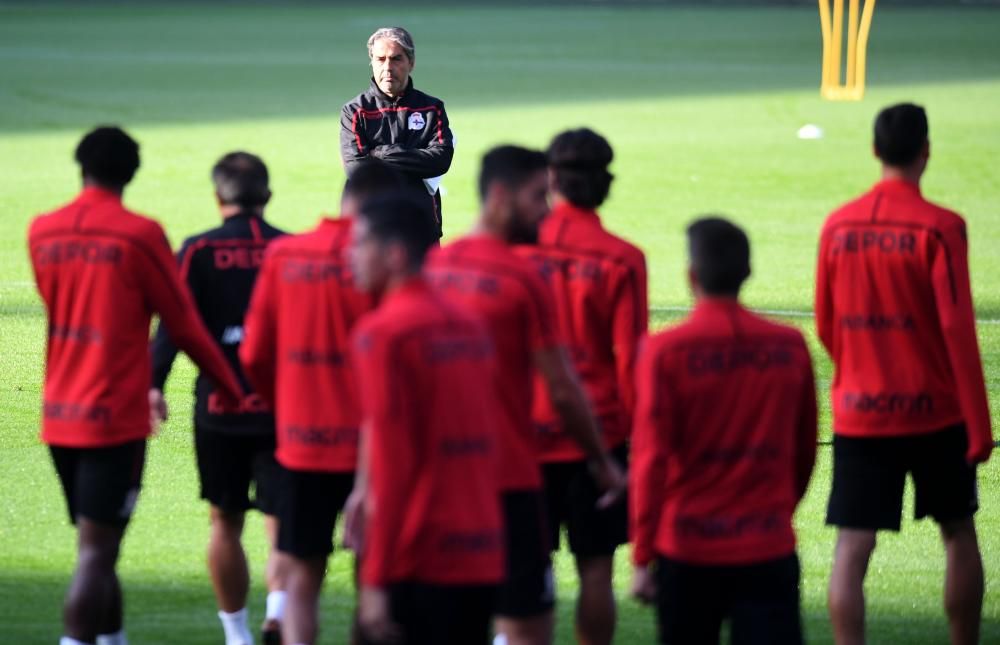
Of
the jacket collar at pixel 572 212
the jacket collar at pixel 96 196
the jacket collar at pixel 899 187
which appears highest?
the jacket collar at pixel 899 187

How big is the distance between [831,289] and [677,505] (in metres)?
1.60

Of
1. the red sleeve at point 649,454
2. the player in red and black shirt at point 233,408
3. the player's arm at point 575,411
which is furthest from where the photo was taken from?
the player in red and black shirt at point 233,408

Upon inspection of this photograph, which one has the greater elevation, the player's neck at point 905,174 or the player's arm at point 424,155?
the player's arm at point 424,155

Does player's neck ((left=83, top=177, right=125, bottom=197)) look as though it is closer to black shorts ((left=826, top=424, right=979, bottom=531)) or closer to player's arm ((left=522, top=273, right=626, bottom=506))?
player's arm ((left=522, top=273, right=626, bottom=506))

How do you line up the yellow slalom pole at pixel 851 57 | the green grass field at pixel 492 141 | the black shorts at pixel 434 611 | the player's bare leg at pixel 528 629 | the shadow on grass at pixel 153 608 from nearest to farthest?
the black shorts at pixel 434 611
the player's bare leg at pixel 528 629
the shadow on grass at pixel 153 608
the green grass field at pixel 492 141
the yellow slalom pole at pixel 851 57

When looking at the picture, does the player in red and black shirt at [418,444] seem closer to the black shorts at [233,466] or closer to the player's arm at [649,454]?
the player's arm at [649,454]

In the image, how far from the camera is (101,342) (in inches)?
245

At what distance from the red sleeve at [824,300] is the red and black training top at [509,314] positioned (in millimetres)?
1607

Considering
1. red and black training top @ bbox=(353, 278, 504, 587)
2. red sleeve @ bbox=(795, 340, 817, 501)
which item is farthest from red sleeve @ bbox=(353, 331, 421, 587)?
red sleeve @ bbox=(795, 340, 817, 501)

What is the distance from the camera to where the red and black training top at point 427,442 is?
442 cm

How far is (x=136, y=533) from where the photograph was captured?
8602 mm

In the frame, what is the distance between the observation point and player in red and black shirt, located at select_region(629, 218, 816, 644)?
5.18 meters

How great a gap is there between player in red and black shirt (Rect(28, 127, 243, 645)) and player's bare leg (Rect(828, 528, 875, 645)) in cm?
233

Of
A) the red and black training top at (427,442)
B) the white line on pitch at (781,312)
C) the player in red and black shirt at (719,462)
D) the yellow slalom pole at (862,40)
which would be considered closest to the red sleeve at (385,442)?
the red and black training top at (427,442)
